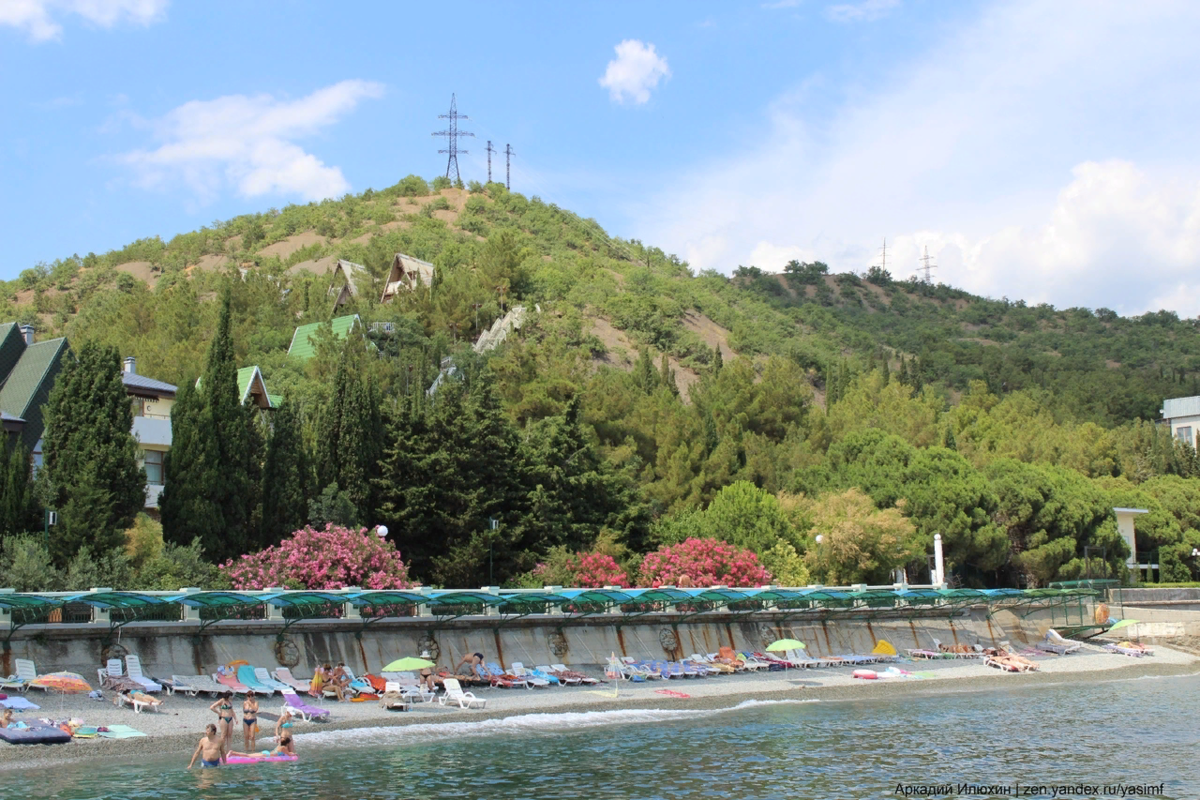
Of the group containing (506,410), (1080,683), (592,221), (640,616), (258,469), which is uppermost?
(592,221)

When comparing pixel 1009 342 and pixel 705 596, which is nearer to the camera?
pixel 705 596

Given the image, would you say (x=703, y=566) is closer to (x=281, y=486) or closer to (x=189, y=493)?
(x=281, y=486)

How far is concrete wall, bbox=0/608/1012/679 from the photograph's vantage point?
25.6m

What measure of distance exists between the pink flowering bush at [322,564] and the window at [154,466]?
8.57 meters

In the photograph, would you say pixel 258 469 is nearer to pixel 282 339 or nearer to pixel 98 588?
pixel 98 588

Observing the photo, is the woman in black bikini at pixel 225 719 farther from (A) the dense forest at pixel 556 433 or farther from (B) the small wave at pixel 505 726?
(A) the dense forest at pixel 556 433

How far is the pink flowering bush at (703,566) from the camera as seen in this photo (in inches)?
1658

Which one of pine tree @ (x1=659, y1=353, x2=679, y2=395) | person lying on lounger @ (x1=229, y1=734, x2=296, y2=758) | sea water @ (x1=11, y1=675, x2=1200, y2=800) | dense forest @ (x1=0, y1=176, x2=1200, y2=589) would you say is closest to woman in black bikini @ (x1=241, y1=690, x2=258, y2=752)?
person lying on lounger @ (x1=229, y1=734, x2=296, y2=758)

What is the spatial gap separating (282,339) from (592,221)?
74.8m

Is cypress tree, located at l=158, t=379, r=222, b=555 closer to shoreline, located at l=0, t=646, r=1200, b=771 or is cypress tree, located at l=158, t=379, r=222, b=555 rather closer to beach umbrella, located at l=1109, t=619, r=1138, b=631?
shoreline, located at l=0, t=646, r=1200, b=771

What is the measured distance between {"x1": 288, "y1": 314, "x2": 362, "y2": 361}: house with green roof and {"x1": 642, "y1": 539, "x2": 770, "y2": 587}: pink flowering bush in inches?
1142

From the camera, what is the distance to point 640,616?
3797 centimetres

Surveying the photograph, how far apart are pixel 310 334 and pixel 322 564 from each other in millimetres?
39060

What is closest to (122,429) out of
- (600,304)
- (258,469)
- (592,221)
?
(258,469)
